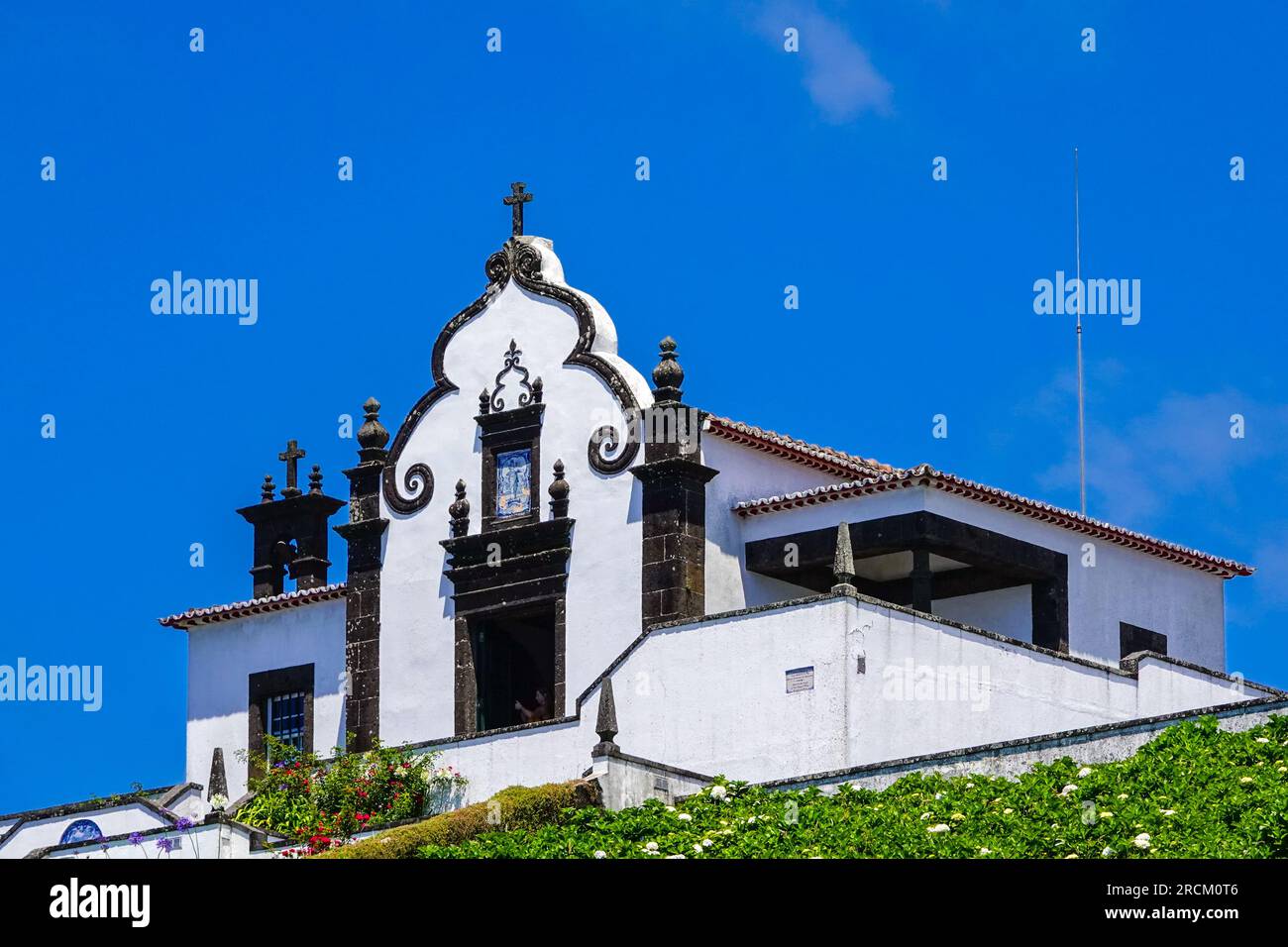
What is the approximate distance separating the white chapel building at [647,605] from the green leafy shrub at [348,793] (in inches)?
20.5

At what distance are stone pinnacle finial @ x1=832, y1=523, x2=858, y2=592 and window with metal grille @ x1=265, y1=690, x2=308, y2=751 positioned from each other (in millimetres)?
11572

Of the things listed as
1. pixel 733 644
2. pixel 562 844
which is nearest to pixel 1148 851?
pixel 562 844

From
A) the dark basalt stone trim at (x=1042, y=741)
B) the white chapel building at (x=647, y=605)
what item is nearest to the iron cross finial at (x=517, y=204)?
the white chapel building at (x=647, y=605)

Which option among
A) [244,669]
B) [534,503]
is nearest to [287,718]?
[244,669]

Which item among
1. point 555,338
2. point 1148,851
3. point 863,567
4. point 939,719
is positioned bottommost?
point 1148,851

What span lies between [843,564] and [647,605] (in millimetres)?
4370

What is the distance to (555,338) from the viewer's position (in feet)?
128

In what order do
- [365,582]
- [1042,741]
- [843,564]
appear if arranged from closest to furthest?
[1042,741], [843,564], [365,582]

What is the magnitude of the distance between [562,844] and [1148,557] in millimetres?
13826

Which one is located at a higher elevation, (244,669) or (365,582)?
(365,582)

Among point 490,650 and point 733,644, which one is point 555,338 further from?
point 733,644

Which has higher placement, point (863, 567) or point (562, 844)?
point (863, 567)

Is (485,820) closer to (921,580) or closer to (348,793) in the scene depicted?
(348,793)

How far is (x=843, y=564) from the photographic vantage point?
1305 inches
